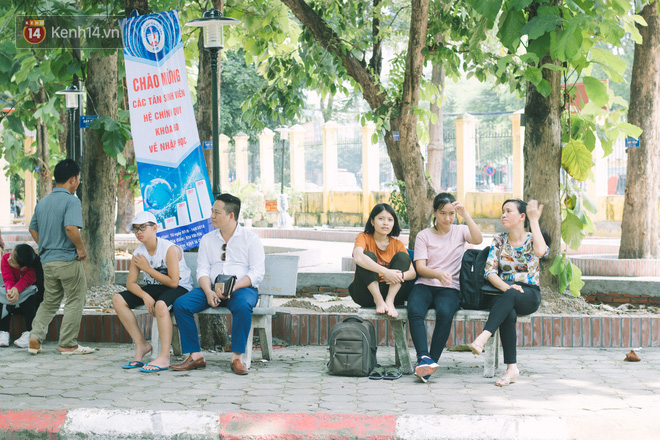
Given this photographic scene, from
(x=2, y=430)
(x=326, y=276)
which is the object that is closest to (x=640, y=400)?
(x=2, y=430)

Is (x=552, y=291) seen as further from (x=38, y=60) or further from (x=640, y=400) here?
(x=38, y=60)

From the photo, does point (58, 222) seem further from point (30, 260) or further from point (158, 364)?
point (158, 364)

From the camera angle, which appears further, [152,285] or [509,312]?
[152,285]

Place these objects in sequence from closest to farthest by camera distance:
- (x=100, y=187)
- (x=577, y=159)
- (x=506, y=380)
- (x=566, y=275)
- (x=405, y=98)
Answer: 1. (x=506, y=380)
2. (x=566, y=275)
3. (x=577, y=159)
4. (x=100, y=187)
5. (x=405, y=98)

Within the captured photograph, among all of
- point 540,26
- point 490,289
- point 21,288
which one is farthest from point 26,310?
point 540,26

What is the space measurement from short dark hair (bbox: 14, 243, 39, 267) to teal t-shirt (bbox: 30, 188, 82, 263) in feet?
0.89

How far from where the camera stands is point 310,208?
30.3m

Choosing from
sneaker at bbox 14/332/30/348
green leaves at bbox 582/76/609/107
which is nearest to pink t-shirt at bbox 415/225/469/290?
green leaves at bbox 582/76/609/107

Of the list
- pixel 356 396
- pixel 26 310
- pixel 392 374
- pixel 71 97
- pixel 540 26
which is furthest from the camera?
pixel 71 97

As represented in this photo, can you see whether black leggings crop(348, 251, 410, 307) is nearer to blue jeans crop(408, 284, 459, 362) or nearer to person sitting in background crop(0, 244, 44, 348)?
blue jeans crop(408, 284, 459, 362)

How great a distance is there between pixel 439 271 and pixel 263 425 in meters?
2.19

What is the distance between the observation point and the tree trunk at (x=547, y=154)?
8.20m

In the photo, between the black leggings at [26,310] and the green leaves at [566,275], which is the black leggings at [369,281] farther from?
the black leggings at [26,310]

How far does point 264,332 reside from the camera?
685 cm
